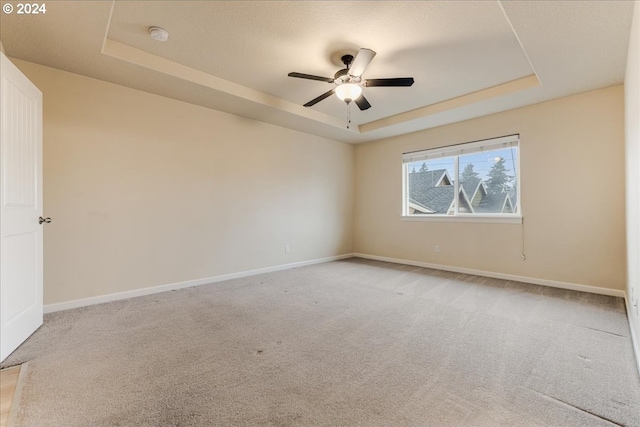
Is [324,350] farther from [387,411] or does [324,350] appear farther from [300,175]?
[300,175]

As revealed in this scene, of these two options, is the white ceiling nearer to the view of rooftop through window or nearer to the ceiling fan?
the ceiling fan

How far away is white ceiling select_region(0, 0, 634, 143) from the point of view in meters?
2.09

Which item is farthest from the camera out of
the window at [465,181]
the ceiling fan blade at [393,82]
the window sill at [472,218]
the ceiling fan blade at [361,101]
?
the window at [465,181]

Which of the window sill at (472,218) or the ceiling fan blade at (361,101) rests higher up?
the ceiling fan blade at (361,101)

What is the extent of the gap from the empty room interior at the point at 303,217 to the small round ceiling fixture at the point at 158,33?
0.10ft

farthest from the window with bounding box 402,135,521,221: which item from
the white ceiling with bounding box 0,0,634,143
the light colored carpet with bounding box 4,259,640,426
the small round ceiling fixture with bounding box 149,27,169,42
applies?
the small round ceiling fixture with bounding box 149,27,169,42

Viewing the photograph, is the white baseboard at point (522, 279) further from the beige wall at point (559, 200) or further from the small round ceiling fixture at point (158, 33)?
the small round ceiling fixture at point (158, 33)

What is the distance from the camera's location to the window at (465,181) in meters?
4.09

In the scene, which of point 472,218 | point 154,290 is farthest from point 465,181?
point 154,290

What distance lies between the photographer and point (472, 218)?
14.4 ft

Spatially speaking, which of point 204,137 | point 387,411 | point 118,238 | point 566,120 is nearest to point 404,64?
point 566,120

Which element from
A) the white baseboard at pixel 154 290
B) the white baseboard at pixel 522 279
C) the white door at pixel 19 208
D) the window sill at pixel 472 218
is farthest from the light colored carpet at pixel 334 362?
the window sill at pixel 472 218

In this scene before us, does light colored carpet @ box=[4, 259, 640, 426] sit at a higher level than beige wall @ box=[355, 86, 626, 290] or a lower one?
lower

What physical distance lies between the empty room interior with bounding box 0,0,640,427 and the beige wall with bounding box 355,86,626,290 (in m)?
0.02
